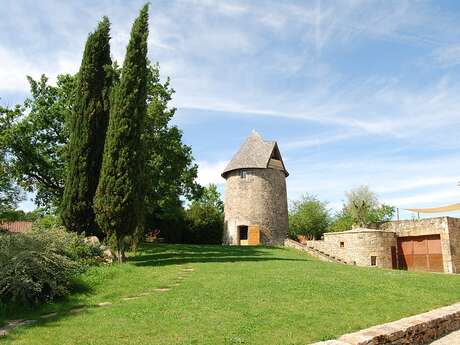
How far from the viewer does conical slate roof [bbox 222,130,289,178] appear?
35219 millimetres

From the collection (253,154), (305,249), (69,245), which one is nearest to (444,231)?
(305,249)

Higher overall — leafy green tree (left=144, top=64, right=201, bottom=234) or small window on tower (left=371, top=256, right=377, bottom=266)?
leafy green tree (left=144, top=64, right=201, bottom=234)

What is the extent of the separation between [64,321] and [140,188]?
9343 mm

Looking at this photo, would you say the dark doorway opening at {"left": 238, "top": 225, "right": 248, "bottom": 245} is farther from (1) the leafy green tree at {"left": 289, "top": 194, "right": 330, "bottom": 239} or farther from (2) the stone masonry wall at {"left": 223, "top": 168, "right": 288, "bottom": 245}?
(1) the leafy green tree at {"left": 289, "top": 194, "right": 330, "bottom": 239}

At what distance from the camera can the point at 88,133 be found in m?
19.4

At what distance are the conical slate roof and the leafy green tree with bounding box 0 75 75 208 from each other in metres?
15.2

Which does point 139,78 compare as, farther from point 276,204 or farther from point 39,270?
point 276,204

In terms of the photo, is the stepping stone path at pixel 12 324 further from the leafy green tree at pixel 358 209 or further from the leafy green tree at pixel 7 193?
the leafy green tree at pixel 358 209

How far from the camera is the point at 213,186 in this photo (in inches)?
2446

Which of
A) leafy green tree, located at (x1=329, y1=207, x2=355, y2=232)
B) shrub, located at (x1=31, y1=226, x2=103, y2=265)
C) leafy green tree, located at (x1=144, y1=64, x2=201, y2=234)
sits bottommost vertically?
shrub, located at (x1=31, y1=226, x2=103, y2=265)

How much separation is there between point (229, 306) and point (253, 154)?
27200 millimetres

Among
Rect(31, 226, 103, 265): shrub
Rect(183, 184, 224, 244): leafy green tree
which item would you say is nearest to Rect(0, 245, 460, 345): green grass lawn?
Rect(31, 226, 103, 265): shrub

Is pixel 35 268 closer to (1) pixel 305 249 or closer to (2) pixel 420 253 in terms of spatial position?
(1) pixel 305 249

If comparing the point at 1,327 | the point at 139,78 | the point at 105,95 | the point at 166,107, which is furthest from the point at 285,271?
the point at 166,107
